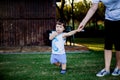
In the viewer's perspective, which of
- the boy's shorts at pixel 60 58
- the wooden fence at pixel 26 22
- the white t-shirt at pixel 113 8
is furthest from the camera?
the wooden fence at pixel 26 22

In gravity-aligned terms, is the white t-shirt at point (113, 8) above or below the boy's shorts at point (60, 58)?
above

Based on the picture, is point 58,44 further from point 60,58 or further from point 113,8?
point 113,8

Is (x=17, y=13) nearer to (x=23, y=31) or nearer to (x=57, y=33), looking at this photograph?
(x=23, y=31)

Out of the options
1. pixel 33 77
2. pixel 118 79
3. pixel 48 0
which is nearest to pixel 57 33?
pixel 33 77

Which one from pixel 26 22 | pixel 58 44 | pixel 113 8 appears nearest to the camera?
pixel 113 8

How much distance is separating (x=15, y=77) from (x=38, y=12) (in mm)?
11733

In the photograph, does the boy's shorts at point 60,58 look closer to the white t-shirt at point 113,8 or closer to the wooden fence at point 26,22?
the white t-shirt at point 113,8

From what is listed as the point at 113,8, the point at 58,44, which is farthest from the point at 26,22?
the point at 113,8

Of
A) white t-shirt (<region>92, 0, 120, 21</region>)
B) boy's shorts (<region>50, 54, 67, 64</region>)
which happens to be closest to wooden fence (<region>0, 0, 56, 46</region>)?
boy's shorts (<region>50, 54, 67, 64</region>)

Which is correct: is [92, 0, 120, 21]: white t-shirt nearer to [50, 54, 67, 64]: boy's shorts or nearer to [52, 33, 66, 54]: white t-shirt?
[52, 33, 66, 54]: white t-shirt

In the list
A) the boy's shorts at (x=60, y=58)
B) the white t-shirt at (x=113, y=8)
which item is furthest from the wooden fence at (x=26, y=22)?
the white t-shirt at (x=113, y=8)

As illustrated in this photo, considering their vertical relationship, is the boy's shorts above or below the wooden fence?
below

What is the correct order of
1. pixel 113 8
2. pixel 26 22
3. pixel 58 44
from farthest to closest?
pixel 26 22
pixel 58 44
pixel 113 8

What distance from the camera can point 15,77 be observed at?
24.5 ft
